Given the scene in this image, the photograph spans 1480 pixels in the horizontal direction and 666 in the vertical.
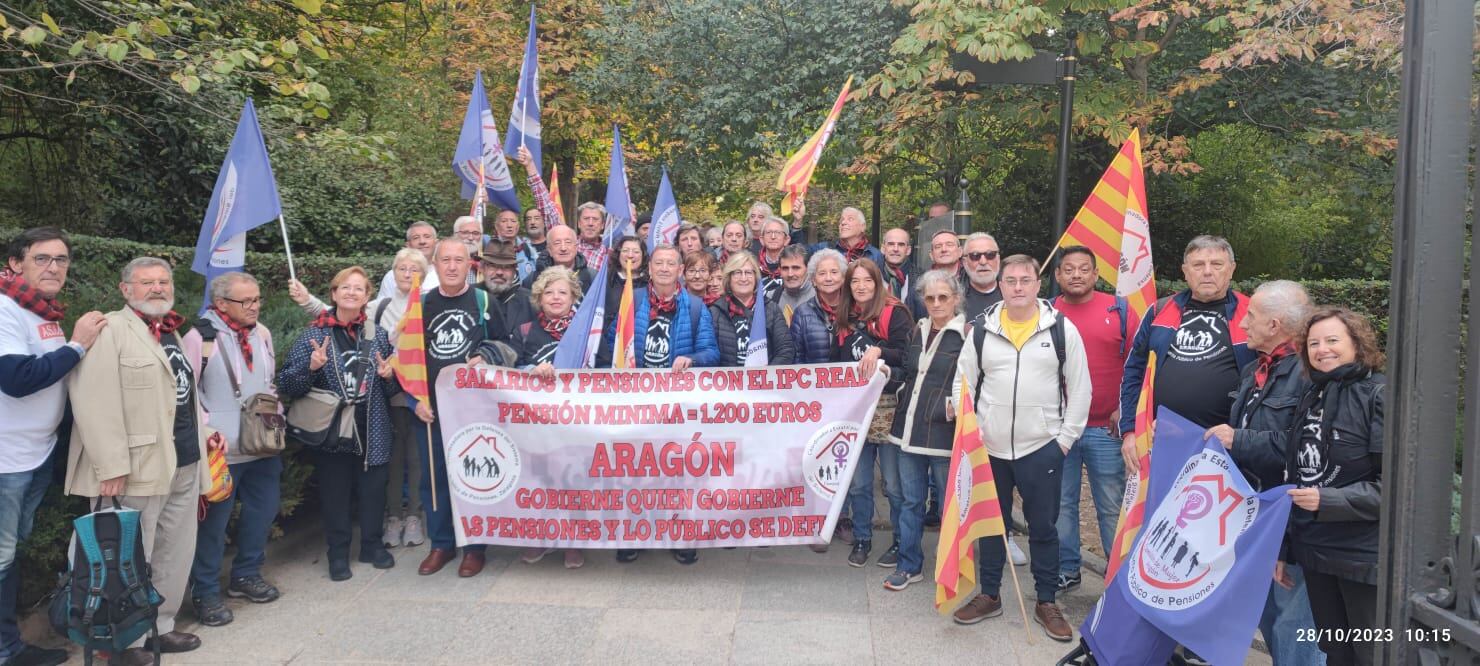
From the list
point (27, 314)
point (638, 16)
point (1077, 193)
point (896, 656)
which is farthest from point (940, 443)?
point (638, 16)

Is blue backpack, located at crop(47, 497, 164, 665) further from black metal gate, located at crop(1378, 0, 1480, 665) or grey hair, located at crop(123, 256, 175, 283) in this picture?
black metal gate, located at crop(1378, 0, 1480, 665)

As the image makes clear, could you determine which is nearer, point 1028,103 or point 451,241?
point 451,241

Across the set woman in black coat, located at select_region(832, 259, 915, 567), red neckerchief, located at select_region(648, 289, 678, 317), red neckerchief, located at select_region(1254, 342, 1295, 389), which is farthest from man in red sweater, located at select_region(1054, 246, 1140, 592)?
red neckerchief, located at select_region(648, 289, 678, 317)

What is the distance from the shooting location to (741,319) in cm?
600

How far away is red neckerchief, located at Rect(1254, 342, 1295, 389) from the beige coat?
186 inches

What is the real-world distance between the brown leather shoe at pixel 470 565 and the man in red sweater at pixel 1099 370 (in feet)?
11.0

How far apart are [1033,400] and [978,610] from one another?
118cm

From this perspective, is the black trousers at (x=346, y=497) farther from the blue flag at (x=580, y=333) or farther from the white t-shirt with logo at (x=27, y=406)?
the white t-shirt with logo at (x=27, y=406)

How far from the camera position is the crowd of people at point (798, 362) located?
364 centimetres

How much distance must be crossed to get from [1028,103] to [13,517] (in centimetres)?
979

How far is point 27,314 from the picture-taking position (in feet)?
13.0

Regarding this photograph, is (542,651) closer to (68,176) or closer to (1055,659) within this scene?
(1055,659)

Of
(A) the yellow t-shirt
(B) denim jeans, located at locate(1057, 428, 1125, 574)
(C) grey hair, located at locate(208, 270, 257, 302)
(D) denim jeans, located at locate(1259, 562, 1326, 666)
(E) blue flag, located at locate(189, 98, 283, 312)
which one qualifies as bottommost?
(D) denim jeans, located at locate(1259, 562, 1326, 666)

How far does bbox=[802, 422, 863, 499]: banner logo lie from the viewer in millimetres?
5523
